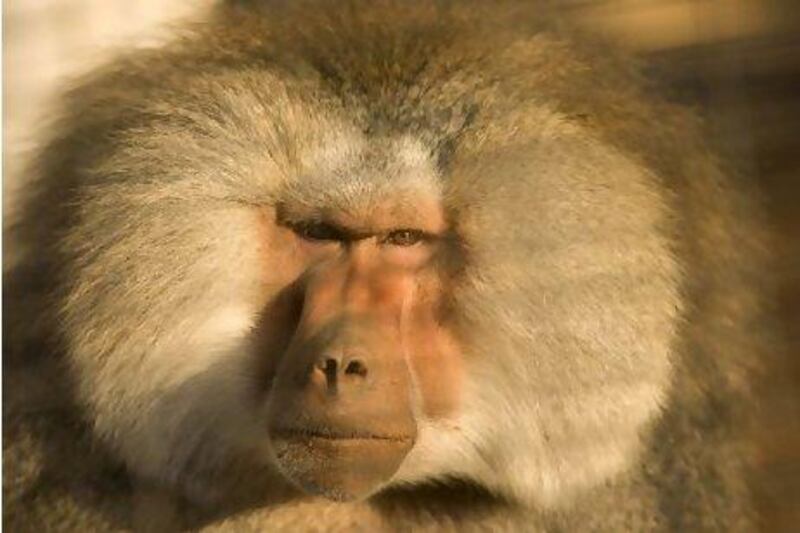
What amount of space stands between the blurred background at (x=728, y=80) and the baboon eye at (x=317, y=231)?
1.12 feet

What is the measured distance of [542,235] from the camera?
1464 mm

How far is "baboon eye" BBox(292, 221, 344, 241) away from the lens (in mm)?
1481

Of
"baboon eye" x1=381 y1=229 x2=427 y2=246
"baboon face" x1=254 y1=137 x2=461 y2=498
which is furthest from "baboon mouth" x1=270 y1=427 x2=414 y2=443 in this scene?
"baboon eye" x1=381 y1=229 x2=427 y2=246

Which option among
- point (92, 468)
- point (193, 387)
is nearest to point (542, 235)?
point (193, 387)

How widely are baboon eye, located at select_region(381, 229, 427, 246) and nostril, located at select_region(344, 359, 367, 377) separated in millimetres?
168

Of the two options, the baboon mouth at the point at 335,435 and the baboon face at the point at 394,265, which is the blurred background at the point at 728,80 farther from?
the baboon mouth at the point at 335,435

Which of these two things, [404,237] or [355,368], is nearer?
[355,368]

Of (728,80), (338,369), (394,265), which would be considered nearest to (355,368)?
(338,369)

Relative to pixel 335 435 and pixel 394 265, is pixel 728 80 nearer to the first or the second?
pixel 394 265

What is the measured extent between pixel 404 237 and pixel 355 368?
18 centimetres

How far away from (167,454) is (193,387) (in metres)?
0.08

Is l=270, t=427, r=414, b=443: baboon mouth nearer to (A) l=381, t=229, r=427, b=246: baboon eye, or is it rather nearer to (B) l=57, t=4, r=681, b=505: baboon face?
(B) l=57, t=4, r=681, b=505: baboon face

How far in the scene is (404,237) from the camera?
1480 mm

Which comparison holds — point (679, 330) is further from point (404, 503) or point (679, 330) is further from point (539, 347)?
point (404, 503)
